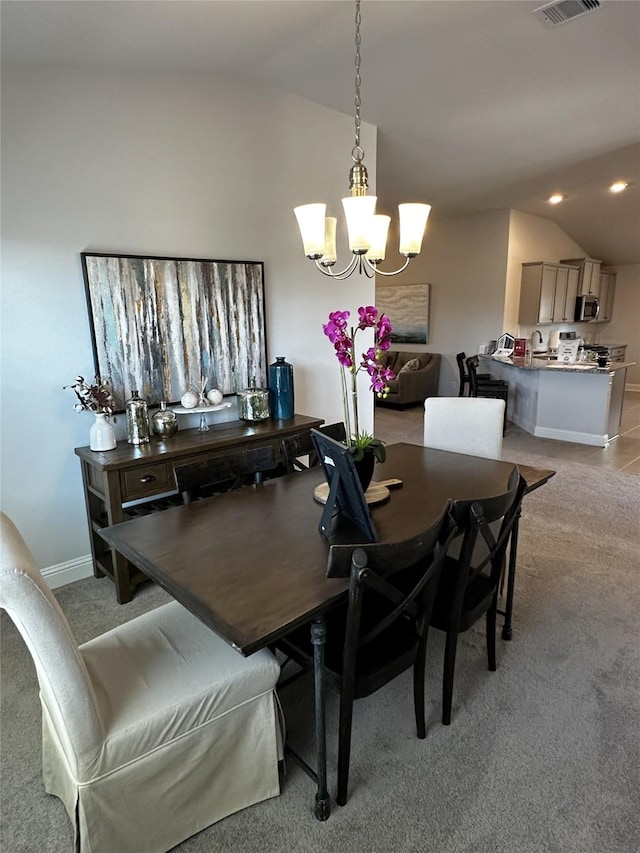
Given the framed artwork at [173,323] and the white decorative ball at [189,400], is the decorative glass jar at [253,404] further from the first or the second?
the white decorative ball at [189,400]

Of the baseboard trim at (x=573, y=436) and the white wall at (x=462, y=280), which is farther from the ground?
the white wall at (x=462, y=280)

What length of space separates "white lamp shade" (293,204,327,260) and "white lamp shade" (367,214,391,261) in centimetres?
22

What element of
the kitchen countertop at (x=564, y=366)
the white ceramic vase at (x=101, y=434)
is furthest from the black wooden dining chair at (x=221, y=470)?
the kitchen countertop at (x=564, y=366)

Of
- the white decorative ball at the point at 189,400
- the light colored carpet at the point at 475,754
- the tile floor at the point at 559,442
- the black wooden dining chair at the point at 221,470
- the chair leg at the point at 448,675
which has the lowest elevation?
the light colored carpet at the point at 475,754

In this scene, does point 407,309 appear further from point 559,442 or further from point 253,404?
point 253,404

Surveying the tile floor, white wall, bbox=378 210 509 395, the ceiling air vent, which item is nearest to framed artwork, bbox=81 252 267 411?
the ceiling air vent

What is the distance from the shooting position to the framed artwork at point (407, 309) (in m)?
8.34

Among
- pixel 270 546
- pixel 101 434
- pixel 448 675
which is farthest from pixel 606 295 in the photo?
pixel 270 546

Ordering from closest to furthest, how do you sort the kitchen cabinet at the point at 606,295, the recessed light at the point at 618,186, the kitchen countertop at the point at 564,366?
the kitchen countertop at the point at 564,366
the recessed light at the point at 618,186
the kitchen cabinet at the point at 606,295

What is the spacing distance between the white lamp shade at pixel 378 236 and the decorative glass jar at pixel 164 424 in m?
1.54

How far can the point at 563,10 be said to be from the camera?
260 cm

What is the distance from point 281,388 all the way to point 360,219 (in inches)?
65.6

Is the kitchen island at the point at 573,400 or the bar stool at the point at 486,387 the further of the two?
the bar stool at the point at 486,387

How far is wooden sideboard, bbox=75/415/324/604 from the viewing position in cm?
255
